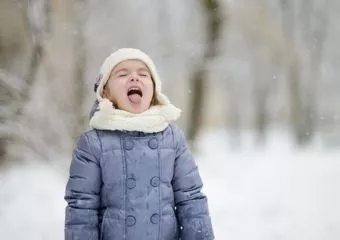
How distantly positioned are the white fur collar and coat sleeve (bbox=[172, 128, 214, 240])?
6 centimetres

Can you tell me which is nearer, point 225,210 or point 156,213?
point 156,213

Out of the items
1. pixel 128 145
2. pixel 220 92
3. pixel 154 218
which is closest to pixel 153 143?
pixel 128 145

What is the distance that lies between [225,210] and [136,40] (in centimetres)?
66

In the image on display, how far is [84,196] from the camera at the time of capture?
4.06 feet

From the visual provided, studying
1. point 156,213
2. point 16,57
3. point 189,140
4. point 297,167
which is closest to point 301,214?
point 297,167

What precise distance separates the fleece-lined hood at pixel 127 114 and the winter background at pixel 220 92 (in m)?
0.66

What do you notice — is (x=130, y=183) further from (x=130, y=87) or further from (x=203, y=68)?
(x=203, y=68)

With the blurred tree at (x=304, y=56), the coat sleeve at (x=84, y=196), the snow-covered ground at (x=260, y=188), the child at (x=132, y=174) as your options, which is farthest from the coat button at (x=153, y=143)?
the blurred tree at (x=304, y=56)

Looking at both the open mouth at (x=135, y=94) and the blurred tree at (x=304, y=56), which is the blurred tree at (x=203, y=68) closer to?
the blurred tree at (x=304, y=56)

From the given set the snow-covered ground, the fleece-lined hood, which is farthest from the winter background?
the fleece-lined hood

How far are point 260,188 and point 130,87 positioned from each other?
0.86m

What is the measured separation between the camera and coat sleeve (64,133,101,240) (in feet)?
4.04

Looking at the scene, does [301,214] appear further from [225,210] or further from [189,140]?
[189,140]

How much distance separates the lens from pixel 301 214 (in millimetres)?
2014
